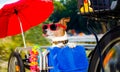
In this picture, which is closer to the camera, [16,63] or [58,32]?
[58,32]

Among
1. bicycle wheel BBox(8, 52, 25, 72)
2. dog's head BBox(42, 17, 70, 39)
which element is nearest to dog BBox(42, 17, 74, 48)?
dog's head BBox(42, 17, 70, 39)

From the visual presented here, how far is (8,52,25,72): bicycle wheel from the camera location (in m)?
4.81

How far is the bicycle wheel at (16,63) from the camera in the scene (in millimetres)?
4809

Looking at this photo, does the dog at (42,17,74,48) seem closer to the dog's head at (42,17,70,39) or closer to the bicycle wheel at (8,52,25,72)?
the dog's head at (42,17,70,39)

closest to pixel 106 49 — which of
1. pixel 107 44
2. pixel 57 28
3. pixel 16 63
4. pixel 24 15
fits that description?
pixel 107 44

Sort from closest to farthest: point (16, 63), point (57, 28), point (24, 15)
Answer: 1. point (57, 28)
2. point (16, 63)
3. point (24, 15)

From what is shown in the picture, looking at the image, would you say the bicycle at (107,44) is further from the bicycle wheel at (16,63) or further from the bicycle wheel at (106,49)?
the bicycle wheel at (16,63)

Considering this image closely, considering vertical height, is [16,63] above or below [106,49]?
below

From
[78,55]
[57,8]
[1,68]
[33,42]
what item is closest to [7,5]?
[78,55]

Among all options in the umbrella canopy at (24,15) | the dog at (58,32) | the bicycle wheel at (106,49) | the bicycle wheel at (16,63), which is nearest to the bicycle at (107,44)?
the bicycle wheel at (106,49)

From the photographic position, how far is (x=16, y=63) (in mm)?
5016

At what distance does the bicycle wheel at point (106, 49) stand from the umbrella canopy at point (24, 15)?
2920mm

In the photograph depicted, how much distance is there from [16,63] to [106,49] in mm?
2370

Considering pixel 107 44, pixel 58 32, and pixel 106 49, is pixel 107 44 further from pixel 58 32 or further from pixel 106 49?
pixel 58 32
